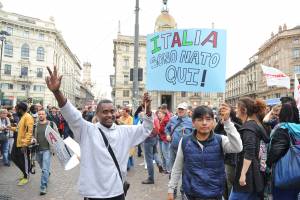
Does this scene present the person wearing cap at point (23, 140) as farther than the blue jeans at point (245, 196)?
Yes

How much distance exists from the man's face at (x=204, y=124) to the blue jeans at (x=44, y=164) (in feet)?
15.2

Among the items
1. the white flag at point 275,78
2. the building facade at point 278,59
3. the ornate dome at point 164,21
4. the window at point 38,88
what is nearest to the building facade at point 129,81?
the ornate dome at point 164,21

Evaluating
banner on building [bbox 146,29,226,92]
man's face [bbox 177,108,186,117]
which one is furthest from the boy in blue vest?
banner on building [bbox 146,29,226,92]

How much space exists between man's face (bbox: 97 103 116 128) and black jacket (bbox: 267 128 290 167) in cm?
193

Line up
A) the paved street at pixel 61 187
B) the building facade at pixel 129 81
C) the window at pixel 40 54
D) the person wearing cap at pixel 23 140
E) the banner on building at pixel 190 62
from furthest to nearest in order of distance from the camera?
the window at pixel 40 54 → the building facade at pixel 129 81 → the person wearing cap at pixel 23 140 → the banner on building at pixel 190 62 → the paved street at pixel 61 187

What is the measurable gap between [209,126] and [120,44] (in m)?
66.0

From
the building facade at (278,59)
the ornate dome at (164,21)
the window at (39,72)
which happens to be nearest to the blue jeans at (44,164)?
the building facade at (278,59)

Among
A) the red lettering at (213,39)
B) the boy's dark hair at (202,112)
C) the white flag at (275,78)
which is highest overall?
the red lettering at (213,39)

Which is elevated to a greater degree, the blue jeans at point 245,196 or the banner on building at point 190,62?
the banner on building at point 190,62

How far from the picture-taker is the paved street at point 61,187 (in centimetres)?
625

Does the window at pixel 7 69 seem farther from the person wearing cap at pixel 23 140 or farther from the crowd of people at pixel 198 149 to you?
the crowd of people at pixel 198 149

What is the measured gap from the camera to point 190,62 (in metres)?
7.09

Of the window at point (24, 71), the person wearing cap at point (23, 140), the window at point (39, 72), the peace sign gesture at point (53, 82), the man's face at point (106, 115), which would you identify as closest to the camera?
the peace sign gesture at point (53, 82)

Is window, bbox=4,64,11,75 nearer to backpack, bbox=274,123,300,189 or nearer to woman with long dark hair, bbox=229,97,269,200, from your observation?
woman with long dark hair, bbox=229,97,269,200
